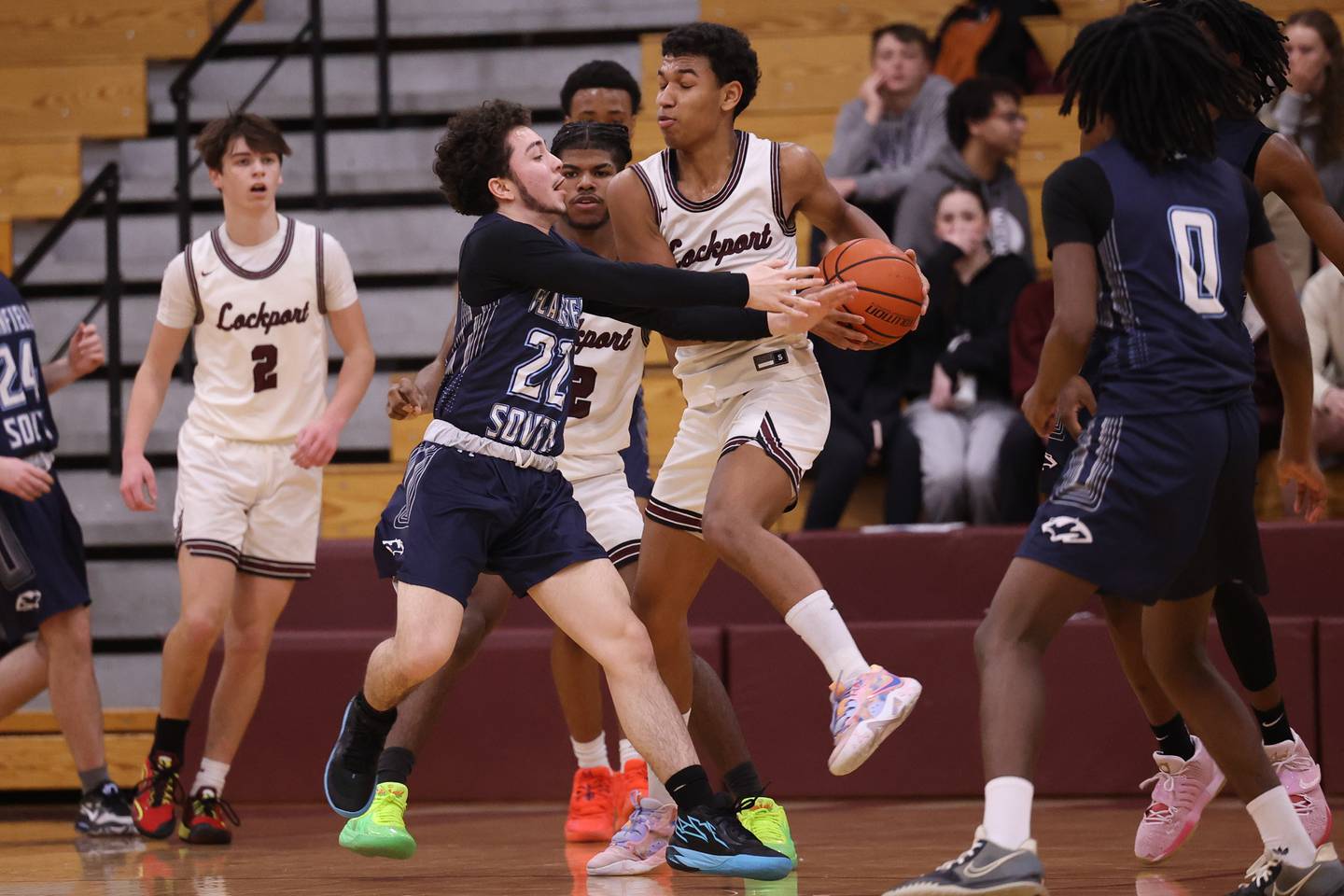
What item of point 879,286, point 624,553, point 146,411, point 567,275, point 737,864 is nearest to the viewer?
point 737,864

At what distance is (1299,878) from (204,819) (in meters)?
3.50

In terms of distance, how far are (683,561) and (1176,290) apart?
5.21 feet

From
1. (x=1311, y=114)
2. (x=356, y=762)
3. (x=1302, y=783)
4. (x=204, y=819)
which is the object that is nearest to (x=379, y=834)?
(x=356, y=762)

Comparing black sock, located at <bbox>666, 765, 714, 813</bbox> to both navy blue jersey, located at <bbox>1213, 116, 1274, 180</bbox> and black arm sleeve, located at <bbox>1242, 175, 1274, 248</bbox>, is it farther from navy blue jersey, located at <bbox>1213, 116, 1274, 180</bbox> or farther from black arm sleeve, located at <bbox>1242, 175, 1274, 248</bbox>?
navy blue jersey, located at <bbox>1213, 116, 1274, 180</bbox>

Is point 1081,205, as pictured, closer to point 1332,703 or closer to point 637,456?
point 637,456

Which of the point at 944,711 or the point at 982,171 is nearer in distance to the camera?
the point at 944,711

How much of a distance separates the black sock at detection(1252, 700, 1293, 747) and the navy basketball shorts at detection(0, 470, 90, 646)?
12.9 feet

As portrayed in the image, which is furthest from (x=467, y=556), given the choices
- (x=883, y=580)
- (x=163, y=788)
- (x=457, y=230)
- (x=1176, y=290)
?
(x=457, y=230)

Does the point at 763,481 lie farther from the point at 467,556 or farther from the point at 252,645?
the point at 252,645

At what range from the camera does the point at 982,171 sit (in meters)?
7.77

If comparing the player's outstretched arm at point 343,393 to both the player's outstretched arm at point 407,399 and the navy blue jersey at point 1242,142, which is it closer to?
the player's outstretched arm at point 407,399

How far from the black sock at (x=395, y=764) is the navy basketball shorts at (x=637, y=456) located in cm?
123

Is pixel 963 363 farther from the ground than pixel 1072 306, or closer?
closer

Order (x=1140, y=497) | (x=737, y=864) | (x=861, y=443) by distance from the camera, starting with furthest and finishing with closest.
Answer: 1. (x=861, y=443)
2. (x=737, y=864)
3. (x=1140, y=497)
